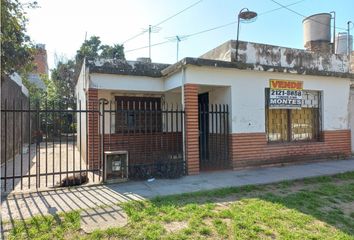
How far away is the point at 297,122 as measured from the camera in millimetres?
9984

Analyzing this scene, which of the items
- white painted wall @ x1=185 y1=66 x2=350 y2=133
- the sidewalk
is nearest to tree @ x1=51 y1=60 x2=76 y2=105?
white painted wall @ x1=185 y1=66 x2=350 y2=133

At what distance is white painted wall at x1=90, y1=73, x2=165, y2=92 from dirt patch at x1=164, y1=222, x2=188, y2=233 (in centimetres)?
579

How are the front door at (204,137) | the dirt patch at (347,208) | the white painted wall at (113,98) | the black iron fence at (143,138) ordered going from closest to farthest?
the dirt patch at (347,208), the black iron fence at (143,138), the front door at (204,137), the white painted wall at (113,98)

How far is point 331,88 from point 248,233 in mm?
8258

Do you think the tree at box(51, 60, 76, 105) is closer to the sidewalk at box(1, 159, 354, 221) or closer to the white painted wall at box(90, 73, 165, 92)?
the white painted wall at box(90, 73, 165, 92)

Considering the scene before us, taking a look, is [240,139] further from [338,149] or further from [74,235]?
[74,235]

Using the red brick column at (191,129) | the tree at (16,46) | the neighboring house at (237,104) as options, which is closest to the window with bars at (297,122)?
the neighboring house at (237,104)

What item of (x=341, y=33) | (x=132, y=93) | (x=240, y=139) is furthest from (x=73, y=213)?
(x=341, y=33)

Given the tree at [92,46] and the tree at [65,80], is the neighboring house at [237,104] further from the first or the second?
the tree at [92,46]

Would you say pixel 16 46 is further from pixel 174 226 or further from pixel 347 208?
pixel 347 208

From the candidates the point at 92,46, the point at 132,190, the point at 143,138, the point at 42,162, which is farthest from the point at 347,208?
the point at 92,46

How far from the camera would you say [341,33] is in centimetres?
1554

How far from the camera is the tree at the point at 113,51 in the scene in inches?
1083

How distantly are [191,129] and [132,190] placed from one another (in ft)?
8.15
